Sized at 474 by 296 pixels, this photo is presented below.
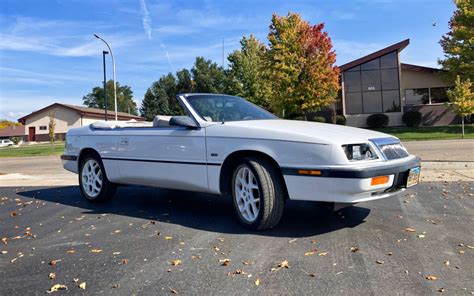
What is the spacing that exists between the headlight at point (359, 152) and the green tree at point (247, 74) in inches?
1152

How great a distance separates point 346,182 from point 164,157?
233 centimetres

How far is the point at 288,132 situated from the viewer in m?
4.30

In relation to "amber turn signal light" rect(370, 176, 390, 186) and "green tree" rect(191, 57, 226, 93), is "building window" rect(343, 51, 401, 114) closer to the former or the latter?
"green tree" rect(191, 57, 226, 93)

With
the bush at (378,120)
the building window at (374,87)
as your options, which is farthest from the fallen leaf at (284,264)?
the building window at (374,87)

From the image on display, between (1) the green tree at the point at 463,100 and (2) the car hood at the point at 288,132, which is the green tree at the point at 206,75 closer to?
(1) the green tree at the point at 463,100

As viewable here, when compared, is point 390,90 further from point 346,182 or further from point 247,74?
point 346,182

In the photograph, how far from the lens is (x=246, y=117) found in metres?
5.32

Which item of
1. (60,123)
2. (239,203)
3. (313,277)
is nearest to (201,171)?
(239,203)

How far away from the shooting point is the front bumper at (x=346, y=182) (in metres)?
3.96

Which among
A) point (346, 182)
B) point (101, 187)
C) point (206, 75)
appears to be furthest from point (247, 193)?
point (206, 75)

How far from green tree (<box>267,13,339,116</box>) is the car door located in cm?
2098

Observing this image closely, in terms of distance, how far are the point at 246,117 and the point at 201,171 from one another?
36.9 inches

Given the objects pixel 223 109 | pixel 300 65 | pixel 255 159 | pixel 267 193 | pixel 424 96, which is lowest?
pixel 267 193

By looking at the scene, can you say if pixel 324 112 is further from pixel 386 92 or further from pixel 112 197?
pixel 112 197
